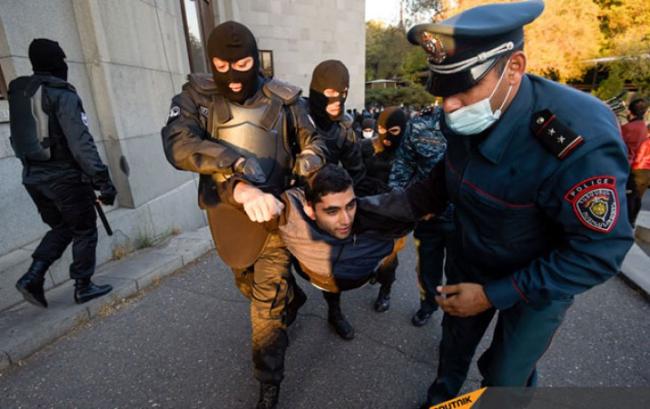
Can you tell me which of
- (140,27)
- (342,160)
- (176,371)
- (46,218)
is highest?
(140,27)

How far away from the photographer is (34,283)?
2623 mm

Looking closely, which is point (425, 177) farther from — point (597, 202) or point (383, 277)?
point (597, 202)

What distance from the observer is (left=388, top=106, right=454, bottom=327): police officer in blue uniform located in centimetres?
229

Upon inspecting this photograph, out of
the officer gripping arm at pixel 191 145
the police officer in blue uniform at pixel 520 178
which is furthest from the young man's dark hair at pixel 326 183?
the police officer in blue uniform at pixel 520 178

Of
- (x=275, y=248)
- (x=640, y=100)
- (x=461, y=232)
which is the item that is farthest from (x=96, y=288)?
(x=640, y=100)

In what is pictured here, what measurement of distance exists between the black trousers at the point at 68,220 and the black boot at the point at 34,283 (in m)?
0.06

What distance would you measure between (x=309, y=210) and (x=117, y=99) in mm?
3176

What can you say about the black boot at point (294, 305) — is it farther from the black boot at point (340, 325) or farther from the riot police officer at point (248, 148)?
the riot police officer at point (248, 148)

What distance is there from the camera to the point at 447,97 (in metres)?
1.21

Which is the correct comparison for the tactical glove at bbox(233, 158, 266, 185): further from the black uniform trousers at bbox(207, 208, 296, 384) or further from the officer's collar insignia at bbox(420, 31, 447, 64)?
the officer's collar insignia at bbox(420, 31, 447, 64)

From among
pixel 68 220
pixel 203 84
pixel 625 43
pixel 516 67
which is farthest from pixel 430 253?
pixel 625 43

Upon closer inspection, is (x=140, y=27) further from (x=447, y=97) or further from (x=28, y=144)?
(x=447, y=97)

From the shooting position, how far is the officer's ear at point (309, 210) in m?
1.89

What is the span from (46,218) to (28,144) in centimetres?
57
